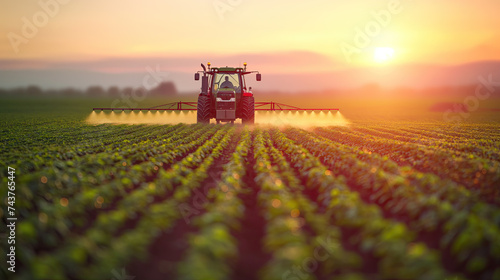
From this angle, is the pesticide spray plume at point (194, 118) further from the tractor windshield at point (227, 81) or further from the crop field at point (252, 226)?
the crop field at point (252, 226)

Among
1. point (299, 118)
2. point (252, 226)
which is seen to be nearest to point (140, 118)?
point (299, 118)

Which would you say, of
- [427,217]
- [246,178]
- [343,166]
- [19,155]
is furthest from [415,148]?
[19,155]

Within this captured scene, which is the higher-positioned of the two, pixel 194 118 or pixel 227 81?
pixel 227 81

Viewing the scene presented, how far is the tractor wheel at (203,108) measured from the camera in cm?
2355

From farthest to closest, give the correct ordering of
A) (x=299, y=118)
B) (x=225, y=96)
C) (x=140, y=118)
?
1. (x=140, y=118)
2. (x=299, y=118)
3. (x=225, y=96)

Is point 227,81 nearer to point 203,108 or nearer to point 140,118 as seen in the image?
point 203,108

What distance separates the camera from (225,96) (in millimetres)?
22953

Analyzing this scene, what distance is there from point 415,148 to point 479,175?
4.12 metres

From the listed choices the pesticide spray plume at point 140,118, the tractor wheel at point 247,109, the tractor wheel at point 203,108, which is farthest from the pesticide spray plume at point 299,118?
the tractor wheel at point 203,108

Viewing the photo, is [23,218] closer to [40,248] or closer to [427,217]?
[40,248]

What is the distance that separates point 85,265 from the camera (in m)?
4.83

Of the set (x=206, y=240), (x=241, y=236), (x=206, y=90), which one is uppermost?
(x=206, y=90)

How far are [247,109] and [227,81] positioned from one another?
6.61 feet

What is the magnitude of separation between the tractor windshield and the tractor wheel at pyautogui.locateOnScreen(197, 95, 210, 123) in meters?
0.84
